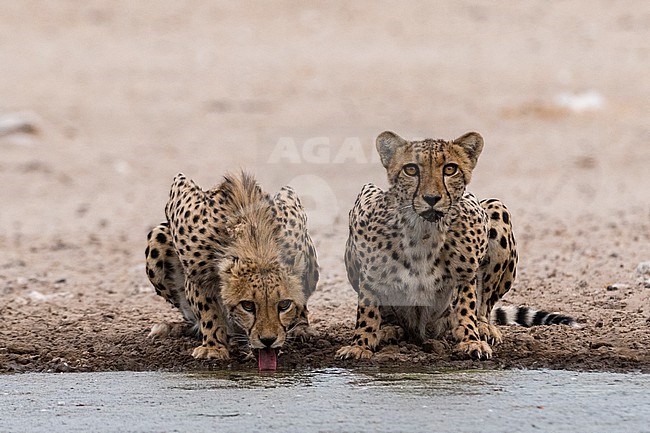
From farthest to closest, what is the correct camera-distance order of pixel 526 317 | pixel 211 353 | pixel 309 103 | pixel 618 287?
pixel 309 103, pixel 618 287, pixel 526 317, pixel 211 353

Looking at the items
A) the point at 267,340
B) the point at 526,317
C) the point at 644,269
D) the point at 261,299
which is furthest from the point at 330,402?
the point at 644,269

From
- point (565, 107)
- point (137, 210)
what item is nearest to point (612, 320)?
point (137, 210)

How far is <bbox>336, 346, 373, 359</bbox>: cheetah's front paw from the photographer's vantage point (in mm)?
5184

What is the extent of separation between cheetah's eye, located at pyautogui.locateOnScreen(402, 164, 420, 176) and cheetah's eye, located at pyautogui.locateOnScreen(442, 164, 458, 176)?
0.11m

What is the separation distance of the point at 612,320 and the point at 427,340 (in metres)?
1.01

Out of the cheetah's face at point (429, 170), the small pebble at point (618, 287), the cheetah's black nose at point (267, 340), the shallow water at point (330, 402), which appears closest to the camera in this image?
the shallow water at point (330, 402)

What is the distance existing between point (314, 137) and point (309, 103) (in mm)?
2313

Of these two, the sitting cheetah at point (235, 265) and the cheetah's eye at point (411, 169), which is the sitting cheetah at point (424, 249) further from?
the sitting cheetah at point (235, 265)

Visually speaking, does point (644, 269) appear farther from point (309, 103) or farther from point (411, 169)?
point (309, 103)

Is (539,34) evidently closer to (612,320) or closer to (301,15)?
(301,15)

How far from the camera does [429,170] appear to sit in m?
4.93

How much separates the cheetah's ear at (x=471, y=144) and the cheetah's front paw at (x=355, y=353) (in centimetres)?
91

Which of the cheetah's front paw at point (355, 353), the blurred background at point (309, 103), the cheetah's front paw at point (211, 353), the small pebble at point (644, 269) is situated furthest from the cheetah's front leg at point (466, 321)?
the blurred background at point (309, 103)

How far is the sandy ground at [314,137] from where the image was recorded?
234 inches
